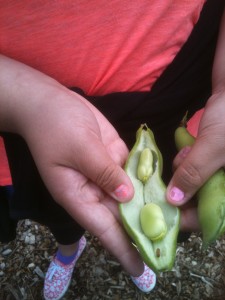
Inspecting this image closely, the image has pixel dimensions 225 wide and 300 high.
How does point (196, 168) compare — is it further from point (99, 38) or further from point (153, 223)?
point (99, 38)

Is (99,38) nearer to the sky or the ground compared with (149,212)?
nearer to the sky

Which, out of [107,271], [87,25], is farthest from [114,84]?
[107,271]

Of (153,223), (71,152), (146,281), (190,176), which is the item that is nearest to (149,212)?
(153,223)

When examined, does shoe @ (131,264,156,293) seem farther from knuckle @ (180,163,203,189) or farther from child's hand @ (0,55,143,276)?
knuckle @ (180,163,203,189)

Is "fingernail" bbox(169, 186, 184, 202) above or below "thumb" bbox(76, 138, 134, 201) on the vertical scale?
below

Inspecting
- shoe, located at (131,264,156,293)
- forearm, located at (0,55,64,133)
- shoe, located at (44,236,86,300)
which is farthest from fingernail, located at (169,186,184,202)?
shoe, located at (44,236,86,300)

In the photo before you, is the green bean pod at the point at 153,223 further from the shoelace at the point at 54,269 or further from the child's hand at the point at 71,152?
the shoelace at the point at 54,269

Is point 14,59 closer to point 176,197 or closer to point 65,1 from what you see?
point 65,1
